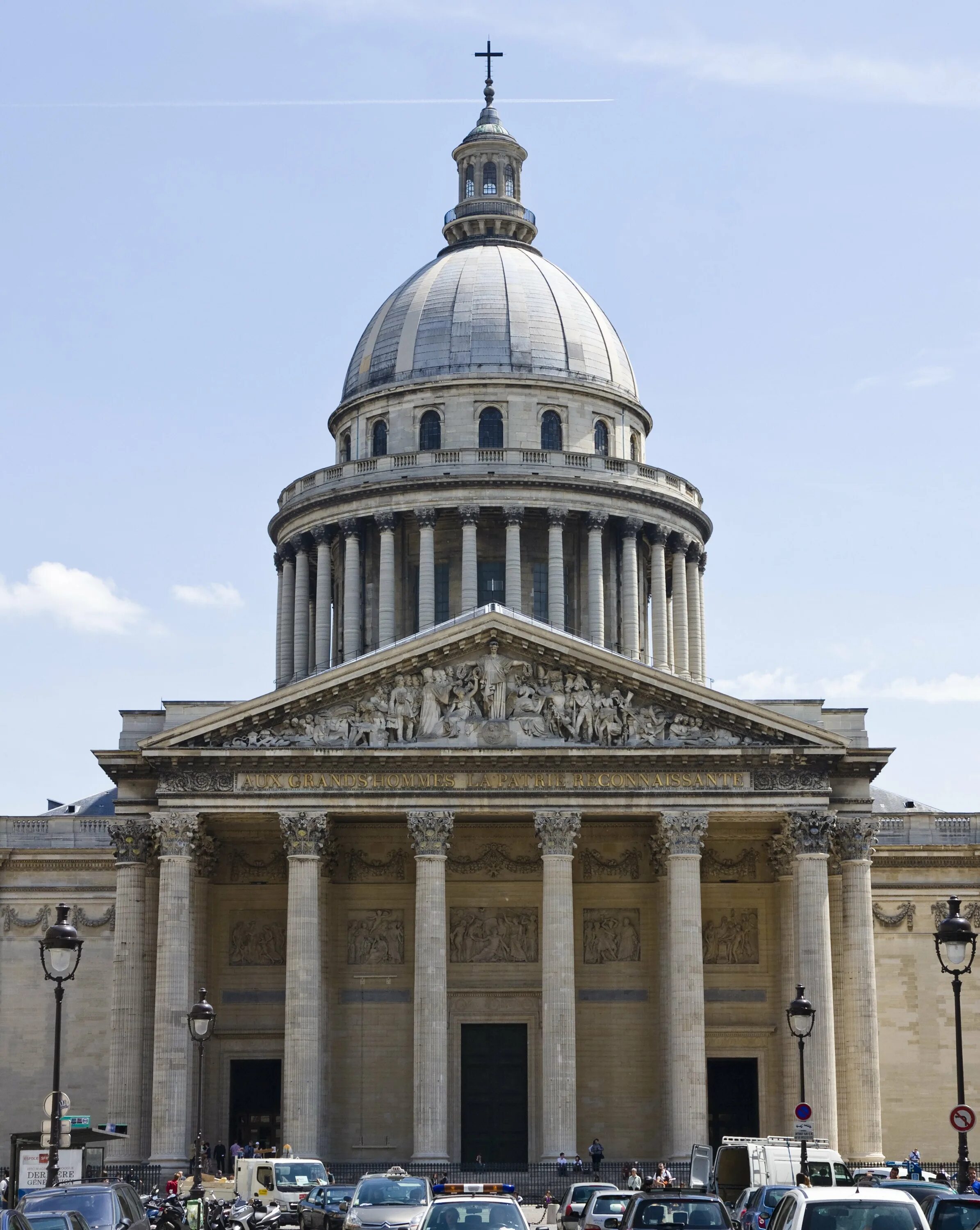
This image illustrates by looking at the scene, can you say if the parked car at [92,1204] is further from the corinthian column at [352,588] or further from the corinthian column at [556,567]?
the corinthian column at [556,567]

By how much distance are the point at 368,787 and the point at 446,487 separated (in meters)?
26.1

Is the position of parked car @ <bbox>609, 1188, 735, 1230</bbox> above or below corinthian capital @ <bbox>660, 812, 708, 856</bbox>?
below

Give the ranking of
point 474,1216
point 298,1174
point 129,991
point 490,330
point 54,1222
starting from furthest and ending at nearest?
1. point 490,330
2. point 129,991
3. point 298,1174
4. point 474,1216
5. point 54,1222

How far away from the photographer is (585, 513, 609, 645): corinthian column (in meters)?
82.3

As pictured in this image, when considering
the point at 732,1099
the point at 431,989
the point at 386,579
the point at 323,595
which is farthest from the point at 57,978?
the point at 323,595

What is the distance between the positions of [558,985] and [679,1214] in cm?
2982

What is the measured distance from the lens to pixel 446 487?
83.8 m

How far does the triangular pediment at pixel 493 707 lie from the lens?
60031 millimetres

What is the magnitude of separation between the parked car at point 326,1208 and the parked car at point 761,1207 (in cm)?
769

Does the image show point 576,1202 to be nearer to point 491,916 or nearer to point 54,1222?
point 54,1222

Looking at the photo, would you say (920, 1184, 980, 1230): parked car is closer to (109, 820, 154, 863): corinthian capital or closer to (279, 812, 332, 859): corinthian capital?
(279, 812, 332, 859): corinthian capital

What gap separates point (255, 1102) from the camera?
64.4m

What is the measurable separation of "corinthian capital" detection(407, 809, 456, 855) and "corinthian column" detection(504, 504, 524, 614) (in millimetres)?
23165

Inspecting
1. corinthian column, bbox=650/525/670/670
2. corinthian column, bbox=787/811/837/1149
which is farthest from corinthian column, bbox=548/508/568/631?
corinthian column, bbox=787/811/837/1149
